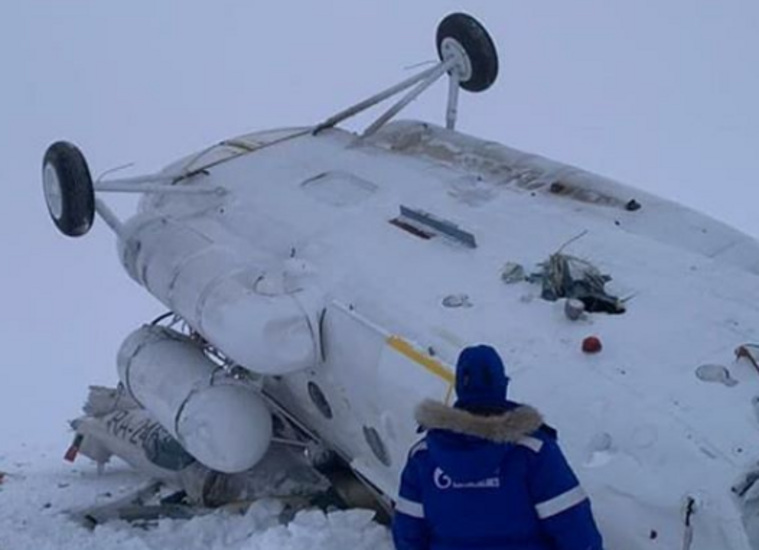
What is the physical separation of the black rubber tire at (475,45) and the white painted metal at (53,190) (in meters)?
3.15

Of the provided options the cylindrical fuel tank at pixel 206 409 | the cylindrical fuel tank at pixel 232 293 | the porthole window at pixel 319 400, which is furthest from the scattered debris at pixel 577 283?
the cylindrical fuel tank at pixel 206 409

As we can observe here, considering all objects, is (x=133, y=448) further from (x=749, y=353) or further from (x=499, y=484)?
(x=499, y=484)

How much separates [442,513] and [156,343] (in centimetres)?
463

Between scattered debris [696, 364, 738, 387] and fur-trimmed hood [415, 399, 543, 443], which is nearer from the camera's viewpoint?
fur-trimmed hood [415, 399, 543, 443]

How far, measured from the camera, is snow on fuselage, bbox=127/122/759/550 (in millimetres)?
5836

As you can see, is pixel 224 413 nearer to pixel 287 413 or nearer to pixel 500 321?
pixel 287 413

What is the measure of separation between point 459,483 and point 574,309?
2296 millimetres

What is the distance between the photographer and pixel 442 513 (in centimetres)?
479

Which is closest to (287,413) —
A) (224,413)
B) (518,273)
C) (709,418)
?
(224,413)

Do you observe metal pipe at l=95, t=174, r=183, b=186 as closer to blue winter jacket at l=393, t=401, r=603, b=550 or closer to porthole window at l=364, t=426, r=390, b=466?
porthole window at l=364, t=426, r=390, b=466

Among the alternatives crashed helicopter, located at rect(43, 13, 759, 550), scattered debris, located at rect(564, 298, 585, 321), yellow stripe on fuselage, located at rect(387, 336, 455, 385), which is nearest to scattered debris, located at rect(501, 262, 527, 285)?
crashed helicopter, located at rect(43, 13, 759, 550)

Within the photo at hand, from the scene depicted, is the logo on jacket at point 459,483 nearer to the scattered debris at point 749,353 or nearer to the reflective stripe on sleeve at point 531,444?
the reflective stripe on sleeve at point 531,444

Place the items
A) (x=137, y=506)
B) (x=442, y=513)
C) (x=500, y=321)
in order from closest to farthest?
(x=442, y=513) < (x=500, y=321) < (x=137, y=506)

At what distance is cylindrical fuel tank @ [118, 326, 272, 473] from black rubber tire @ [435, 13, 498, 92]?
306 cm
